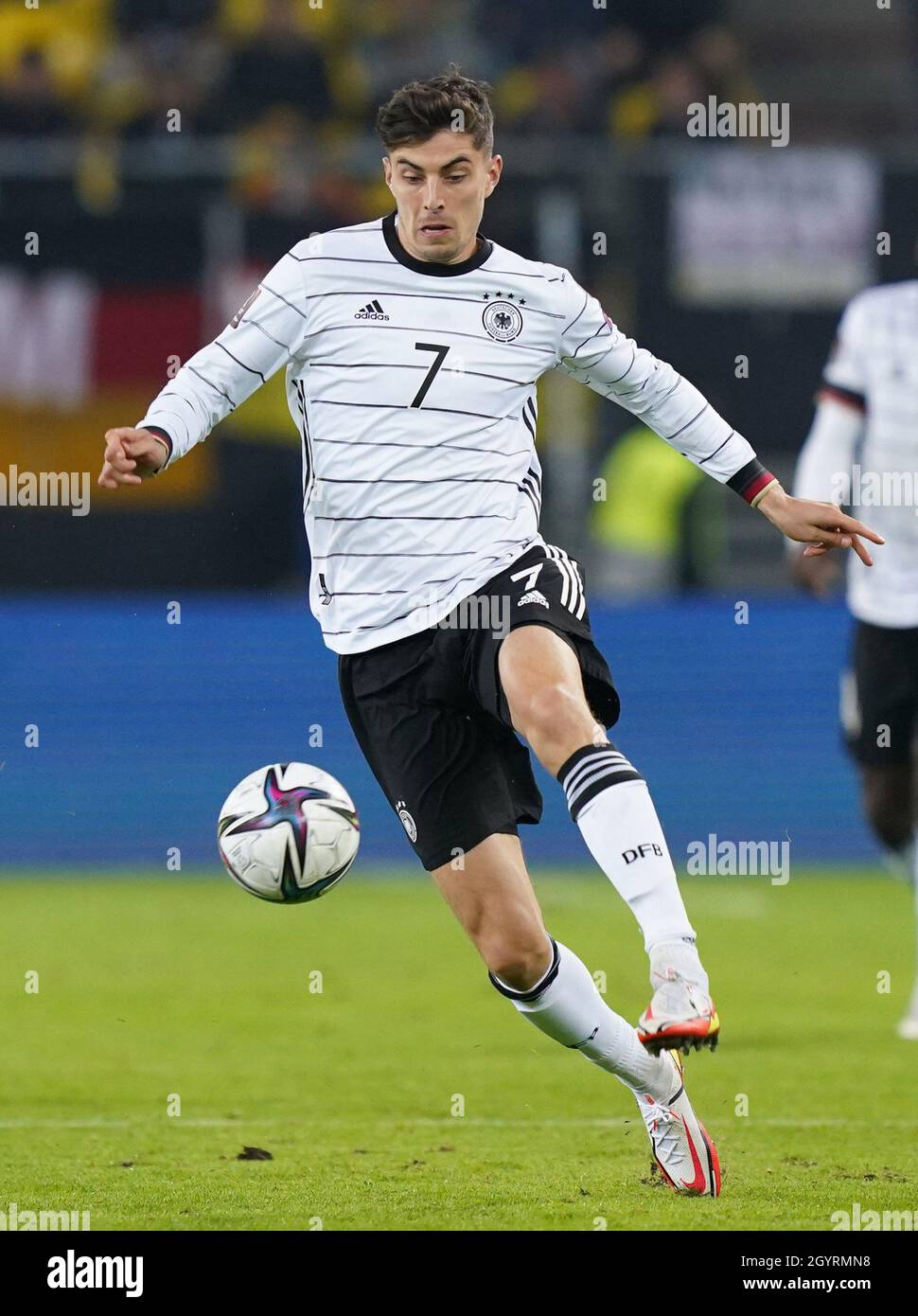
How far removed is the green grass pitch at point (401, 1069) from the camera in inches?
195

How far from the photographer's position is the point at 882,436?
8.02 metres

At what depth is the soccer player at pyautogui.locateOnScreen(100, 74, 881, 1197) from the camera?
498cm

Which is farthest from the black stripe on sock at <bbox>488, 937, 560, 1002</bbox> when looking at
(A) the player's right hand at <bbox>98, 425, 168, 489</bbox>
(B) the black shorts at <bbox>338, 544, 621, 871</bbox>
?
(A) the player's right hand at <bbox>98, 425, 168, 489</bbox>

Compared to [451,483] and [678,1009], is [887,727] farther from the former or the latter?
[678,1009]

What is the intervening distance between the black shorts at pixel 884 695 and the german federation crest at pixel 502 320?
3.24 meters

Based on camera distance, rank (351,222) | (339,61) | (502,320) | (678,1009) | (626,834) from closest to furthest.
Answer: (678,1009) < (626,834) < (502,320) < (351,222) < (339,61)

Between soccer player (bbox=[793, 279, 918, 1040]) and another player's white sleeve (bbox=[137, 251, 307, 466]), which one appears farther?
soccer player (bbox=[793, 279, 918, 1040])

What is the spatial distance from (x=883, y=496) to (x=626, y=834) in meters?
3.80

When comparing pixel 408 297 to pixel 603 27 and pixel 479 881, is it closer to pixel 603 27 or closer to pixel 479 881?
pixel 479 881

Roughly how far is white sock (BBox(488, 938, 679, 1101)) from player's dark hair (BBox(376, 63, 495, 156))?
1950mm

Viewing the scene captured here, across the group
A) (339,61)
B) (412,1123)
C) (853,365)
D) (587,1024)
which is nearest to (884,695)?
(853,365)

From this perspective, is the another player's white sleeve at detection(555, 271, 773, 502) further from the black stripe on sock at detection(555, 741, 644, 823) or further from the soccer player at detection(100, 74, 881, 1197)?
the black stripe on sock at detection(555, 741, 644, 823)

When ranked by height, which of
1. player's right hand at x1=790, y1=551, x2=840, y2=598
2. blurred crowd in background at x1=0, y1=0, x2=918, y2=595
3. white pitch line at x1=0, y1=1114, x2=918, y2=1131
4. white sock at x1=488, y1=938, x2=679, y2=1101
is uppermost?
blurred crowd in background at x1=0, y1=0, x2=918, y2=595

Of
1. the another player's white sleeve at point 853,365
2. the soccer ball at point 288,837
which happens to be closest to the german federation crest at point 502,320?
the soccer ball at point 288,837
